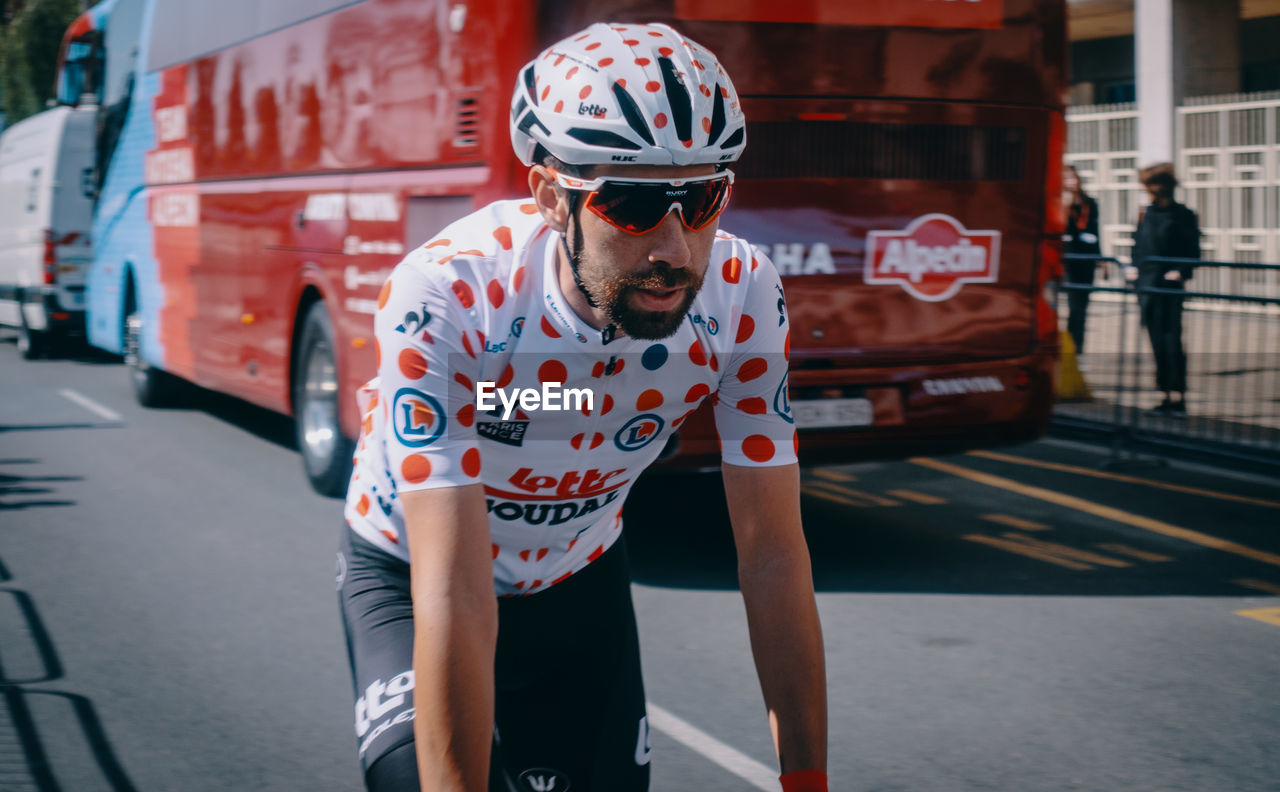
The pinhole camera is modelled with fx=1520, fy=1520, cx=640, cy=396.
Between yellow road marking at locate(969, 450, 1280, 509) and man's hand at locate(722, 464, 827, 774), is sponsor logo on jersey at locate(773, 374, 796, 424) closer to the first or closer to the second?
man's hand at locate(722, 464, 827, 774)

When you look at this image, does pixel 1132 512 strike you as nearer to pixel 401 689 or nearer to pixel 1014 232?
pixel 1014 232

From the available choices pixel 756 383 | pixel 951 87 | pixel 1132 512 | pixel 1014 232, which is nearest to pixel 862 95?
pixel 951 87

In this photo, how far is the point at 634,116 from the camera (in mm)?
2076

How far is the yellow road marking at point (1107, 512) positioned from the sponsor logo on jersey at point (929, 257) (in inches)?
48.5

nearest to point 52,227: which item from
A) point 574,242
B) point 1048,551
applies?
point 1048,551

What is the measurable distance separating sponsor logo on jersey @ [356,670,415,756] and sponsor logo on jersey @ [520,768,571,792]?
0.33 m

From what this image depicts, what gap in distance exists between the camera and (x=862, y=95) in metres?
6.90

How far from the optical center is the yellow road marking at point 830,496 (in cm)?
867

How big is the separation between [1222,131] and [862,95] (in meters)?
13.9

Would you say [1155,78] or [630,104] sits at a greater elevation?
[1155,78]

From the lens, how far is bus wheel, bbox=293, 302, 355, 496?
859 cm

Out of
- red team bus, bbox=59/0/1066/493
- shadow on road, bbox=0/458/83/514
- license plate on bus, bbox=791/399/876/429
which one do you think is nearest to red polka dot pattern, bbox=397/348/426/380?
red team bus, bbox=59/0/1066/493

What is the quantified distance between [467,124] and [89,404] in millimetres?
7635

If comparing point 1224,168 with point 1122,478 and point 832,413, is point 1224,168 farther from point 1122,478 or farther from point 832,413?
point 832,413
